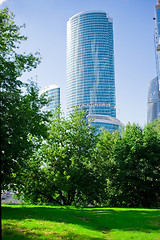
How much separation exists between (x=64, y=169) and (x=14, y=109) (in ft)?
52.3

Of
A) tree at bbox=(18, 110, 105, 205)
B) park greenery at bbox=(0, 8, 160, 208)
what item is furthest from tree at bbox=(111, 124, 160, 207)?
tree at bbox=(18, 110, 105, 205)

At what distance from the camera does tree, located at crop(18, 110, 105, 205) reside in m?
29.3

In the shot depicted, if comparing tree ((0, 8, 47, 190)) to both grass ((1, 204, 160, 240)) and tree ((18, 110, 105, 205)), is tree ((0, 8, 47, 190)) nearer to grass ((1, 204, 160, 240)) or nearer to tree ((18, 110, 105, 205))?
grass ((1, 204, 160, 240))

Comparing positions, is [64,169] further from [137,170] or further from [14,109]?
[14,109]

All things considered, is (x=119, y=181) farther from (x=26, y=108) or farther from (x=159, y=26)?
(x=159, y=26)

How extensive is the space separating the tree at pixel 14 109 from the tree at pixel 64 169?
916 centimetres

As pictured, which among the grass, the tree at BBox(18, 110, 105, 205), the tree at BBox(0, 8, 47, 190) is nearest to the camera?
the grass

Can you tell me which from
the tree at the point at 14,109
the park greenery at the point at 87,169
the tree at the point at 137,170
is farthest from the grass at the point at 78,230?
the tree at the point at 137,170

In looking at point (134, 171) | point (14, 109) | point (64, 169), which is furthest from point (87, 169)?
point (14, 109)

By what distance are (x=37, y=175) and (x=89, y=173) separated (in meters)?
7.13

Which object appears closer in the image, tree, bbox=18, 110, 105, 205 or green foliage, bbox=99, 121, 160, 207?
tree, bbox=18, 110, 105, 205

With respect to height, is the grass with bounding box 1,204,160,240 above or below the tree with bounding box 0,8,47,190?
below

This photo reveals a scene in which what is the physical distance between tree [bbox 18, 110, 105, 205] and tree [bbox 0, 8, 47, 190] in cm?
916

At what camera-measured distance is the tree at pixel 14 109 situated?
15.6 m
